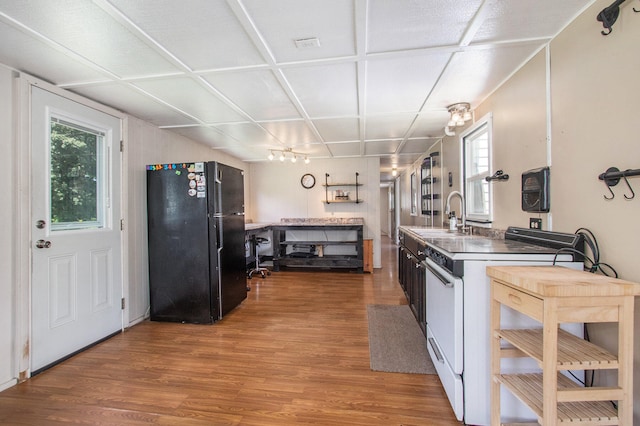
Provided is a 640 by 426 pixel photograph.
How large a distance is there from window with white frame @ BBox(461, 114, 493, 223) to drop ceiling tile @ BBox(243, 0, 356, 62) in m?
1.72

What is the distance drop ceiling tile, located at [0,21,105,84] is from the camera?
1.63 m

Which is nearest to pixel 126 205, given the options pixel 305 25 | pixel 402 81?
pixel 305 25

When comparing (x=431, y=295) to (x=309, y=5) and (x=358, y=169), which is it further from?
(x=358, y=169)

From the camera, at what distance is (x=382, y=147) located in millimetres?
4680

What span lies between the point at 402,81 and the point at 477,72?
0.57m

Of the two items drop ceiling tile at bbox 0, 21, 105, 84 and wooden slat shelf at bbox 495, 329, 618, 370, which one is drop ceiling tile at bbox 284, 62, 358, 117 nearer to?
drop ceiling tile at bbox 0, 21, 105, 84

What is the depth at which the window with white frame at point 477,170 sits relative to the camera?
2.63 m

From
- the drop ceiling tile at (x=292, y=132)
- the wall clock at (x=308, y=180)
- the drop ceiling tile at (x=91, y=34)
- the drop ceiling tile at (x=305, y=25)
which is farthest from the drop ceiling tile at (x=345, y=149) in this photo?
the drop ceiling tile at (x=91, y=34)

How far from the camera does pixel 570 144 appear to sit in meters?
1.58

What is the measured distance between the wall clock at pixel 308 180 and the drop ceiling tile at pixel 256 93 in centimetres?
278

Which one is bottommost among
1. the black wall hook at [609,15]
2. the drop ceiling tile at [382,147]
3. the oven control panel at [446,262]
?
the oven control panel at [446,262]

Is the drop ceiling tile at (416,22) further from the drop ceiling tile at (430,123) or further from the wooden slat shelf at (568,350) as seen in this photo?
the wooden slat shelf at (568,350)

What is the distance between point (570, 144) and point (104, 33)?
2.83m

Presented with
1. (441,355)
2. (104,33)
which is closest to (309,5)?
(104,33)
